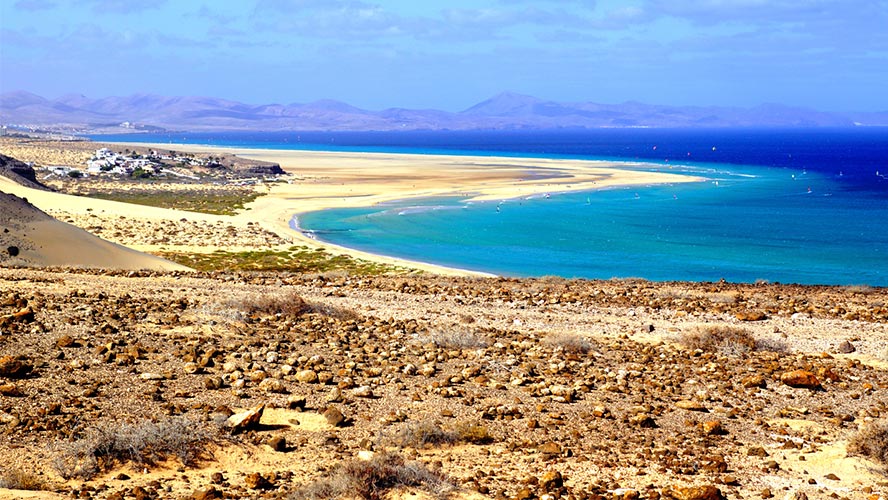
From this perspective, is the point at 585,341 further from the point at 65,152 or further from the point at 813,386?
the point at 65,152

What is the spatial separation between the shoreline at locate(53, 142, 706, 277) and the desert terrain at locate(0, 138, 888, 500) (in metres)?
18.7

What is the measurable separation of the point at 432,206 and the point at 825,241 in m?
26.0

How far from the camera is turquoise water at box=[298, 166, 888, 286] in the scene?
36781mm

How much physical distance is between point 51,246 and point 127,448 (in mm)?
18446

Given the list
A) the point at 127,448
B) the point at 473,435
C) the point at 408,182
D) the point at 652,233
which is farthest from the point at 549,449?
the point at 408,182

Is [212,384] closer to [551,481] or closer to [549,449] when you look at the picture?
[549,449]

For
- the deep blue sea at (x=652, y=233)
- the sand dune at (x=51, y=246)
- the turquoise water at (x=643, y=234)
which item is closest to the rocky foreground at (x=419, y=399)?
the sand dune at (x=51, y=246)

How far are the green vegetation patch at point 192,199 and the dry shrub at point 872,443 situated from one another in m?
47.7

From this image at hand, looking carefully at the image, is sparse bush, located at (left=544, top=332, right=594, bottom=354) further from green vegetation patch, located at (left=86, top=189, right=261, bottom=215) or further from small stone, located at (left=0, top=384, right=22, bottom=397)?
green vegetation patch, located at (left=86, top=189, right=261, bottom=215)

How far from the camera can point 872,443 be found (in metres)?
8.48

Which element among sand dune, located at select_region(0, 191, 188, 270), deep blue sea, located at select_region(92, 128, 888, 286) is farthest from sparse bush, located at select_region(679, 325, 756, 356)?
deep blue sea, located at select_region(92, 128, 888, 286)

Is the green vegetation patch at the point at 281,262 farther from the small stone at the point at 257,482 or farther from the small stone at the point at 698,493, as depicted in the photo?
the small stone at the point at 698,493

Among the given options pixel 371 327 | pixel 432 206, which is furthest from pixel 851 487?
pixel 432 206

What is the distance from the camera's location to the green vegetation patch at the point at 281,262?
3197 centimetres
